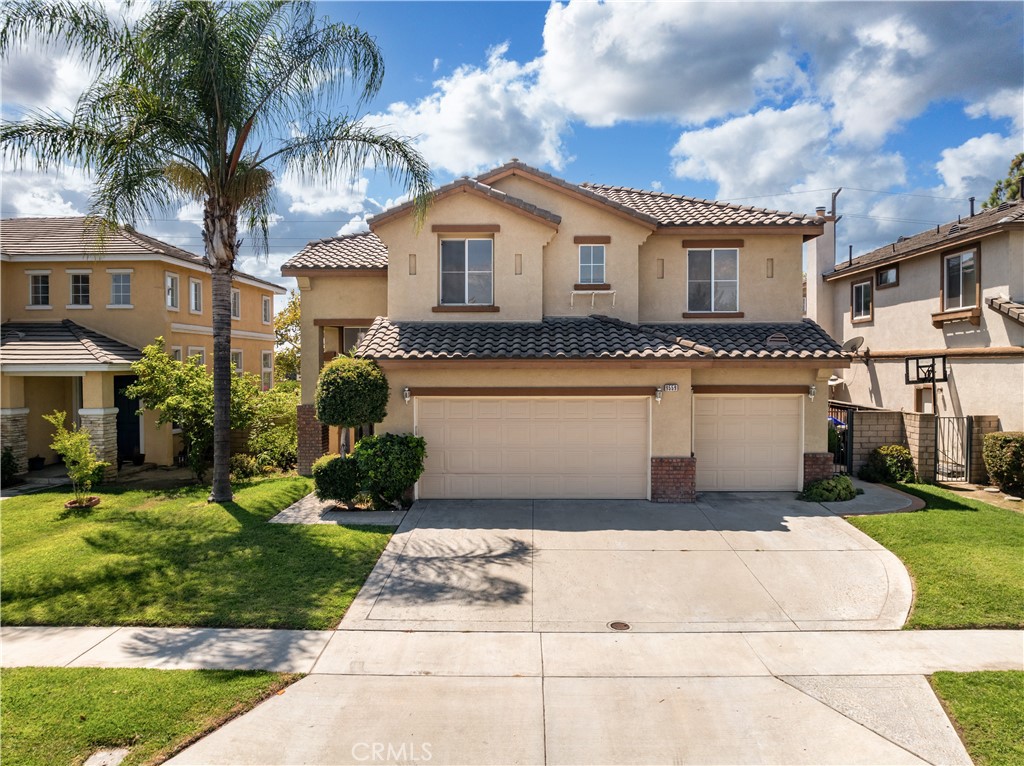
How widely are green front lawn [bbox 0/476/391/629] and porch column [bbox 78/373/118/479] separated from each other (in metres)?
2.71

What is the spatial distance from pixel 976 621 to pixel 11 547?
14.3 metres

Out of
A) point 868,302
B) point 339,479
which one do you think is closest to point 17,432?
point 339,479

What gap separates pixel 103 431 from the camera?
14.6m

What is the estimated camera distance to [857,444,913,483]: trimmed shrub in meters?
13.7

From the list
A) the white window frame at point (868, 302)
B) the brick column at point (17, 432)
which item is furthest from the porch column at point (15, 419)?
the white window frame at point (868, 302)

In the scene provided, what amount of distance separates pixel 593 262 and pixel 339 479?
7756 mm

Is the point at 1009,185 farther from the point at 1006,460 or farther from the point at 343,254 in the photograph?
the point at 343,254

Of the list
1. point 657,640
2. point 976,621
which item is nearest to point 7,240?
point 657,640

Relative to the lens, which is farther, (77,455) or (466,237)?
(466,237)

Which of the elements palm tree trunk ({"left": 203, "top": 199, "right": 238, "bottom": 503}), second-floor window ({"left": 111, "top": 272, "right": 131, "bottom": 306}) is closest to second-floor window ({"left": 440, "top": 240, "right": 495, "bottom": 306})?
palm tree trunk ({"left": 203, "top": 199, "right": 238, "bottom": 503})

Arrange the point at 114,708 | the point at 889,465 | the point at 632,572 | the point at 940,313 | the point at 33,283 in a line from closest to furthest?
the point at 114,708
the point at 632,572
the point at 889,465
the point at 940,313
the point at 33,283

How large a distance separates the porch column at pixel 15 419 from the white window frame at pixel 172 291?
4332 millimetres

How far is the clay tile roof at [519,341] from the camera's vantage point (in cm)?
1156

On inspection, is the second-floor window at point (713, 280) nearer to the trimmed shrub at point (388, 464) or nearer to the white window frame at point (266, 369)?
the trimmed shrub at point (388, 464)
